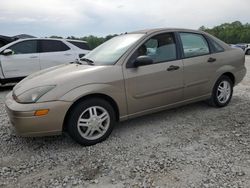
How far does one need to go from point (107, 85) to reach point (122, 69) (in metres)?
0.34

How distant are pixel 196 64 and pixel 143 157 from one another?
204 centimetres

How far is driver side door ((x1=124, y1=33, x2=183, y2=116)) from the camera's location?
13.1 ft

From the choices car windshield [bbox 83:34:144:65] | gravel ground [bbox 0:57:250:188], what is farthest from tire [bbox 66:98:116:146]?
car windshield [bbox 83:34:144:65]

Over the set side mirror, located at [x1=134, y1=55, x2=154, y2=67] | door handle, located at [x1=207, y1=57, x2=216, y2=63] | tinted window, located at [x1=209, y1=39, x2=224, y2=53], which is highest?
tinted window, located at [x1=209, y1=39, x2=224, y2=53]

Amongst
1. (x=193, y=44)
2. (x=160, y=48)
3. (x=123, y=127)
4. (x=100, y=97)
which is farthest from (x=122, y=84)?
(x=193, y=44)

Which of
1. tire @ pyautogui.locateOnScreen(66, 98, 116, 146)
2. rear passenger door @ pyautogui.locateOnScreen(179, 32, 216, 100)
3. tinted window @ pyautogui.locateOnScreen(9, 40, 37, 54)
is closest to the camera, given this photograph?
tire @ pyautogui.locateOnScreen(66, 98, 116, 146)

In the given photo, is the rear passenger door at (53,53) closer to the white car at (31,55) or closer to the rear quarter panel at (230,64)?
the white car at (31,55)

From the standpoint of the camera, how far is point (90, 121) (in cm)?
367

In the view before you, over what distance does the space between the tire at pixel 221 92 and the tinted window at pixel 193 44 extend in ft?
2.16

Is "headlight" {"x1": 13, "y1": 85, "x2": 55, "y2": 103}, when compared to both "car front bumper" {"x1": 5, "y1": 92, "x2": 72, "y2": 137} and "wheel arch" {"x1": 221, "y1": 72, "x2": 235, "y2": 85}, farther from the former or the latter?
"wheel arch" {"x1": 221, "y1": 72, "x2": 235, "y2": 85}

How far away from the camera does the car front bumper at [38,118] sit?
3357 mm

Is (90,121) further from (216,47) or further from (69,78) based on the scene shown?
(216,47)

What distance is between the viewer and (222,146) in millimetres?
3555

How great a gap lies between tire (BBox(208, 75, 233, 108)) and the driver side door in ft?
2.94
